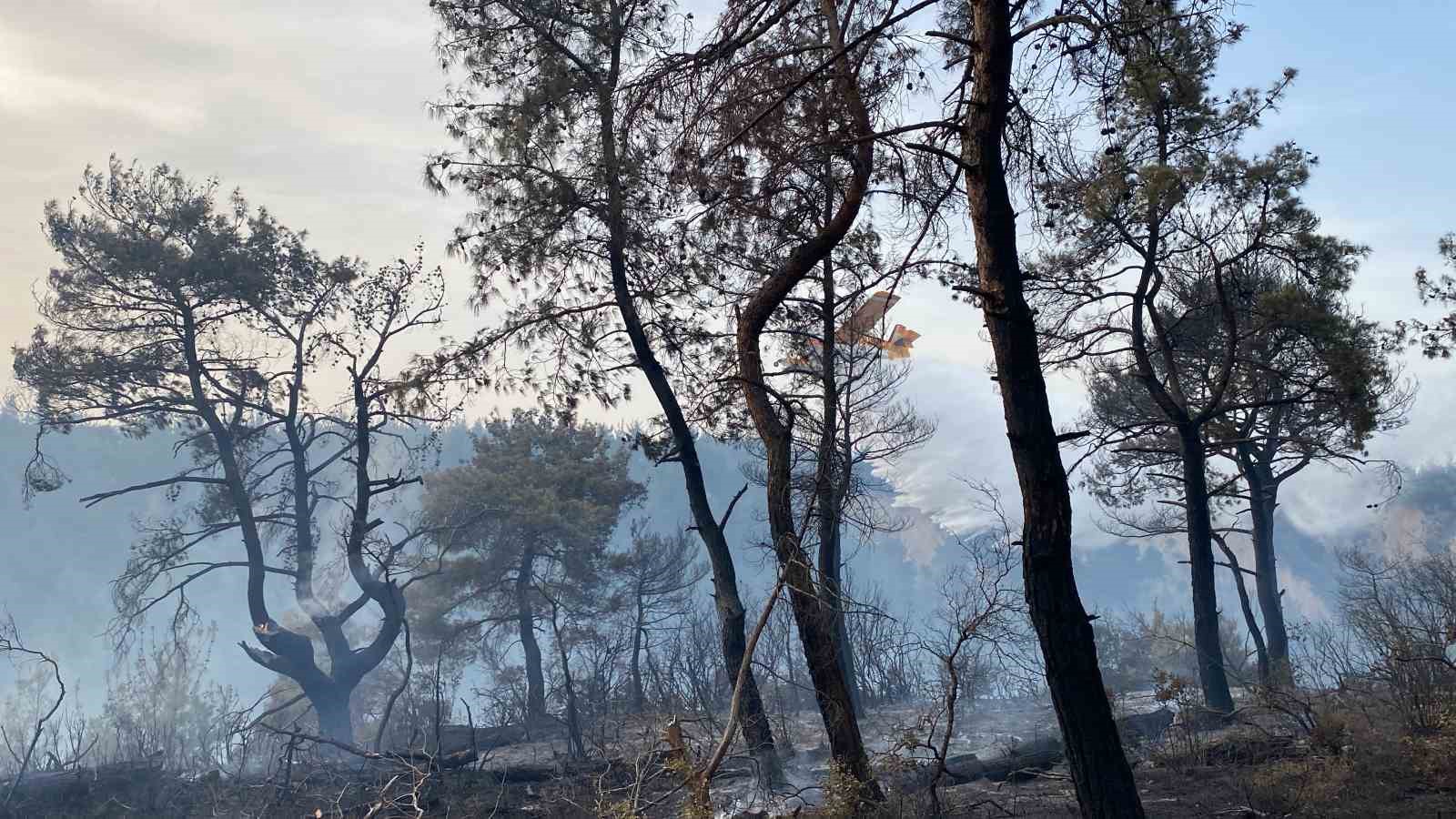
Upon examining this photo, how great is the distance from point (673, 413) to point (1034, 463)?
7.06 metres

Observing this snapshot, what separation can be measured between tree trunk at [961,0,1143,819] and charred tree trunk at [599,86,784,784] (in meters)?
5.75

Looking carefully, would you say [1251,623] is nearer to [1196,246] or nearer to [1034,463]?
[1196,246]

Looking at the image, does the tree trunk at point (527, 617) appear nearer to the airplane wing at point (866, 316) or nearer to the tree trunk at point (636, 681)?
the tree trunk at point (636, 681)

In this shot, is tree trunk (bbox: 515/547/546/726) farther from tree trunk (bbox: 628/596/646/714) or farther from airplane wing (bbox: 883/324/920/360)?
airplane wing (bbox: 883/324/920/360)

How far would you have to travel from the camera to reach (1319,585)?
88.8m

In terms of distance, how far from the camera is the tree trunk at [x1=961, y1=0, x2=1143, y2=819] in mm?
6164

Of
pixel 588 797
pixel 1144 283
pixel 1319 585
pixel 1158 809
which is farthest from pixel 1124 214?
pixel 1319 585

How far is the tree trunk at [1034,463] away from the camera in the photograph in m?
6.16

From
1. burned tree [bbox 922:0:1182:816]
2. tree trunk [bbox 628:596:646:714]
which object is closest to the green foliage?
tree trunk [bbox 628:596:646:714]

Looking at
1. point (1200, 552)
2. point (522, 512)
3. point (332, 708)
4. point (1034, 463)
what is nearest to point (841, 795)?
point (1034, 463)

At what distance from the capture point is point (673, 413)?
42.5ft

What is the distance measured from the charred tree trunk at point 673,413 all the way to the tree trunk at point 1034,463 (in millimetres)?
5752

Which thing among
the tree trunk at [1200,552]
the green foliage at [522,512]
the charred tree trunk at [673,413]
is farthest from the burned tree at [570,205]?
the green foliage at [522,512]

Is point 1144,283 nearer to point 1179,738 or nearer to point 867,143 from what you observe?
point 1179,738
